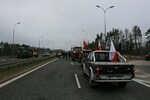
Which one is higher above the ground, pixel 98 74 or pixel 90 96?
pixel 98 74

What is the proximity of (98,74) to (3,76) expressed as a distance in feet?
21.1

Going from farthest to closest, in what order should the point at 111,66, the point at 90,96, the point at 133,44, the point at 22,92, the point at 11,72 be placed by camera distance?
the point at 133,44
the point at 11,72
the point at 111,66
the point at 22,92
the point at 90,96

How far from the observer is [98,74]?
10.2 metres

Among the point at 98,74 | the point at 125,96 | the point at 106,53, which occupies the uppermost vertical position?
the point at 106,53

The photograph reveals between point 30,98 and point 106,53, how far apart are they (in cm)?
611

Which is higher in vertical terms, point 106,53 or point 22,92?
point 106,53

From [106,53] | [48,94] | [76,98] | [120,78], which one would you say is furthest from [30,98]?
[106,53]

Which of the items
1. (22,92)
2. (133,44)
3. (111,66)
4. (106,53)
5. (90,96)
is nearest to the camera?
(90,96)

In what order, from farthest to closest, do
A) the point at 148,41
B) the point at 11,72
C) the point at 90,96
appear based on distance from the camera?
the point at 148,41 < the point at 11,72 < the point at 90,96

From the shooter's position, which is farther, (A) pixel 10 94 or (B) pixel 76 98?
(A) pixel 10 94

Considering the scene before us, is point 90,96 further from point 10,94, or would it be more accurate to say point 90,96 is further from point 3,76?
point 3,76

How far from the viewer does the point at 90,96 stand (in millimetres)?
9031

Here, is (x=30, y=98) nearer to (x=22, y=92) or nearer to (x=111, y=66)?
(x=22, y=92)

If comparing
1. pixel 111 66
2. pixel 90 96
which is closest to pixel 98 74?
pixel 111 66
